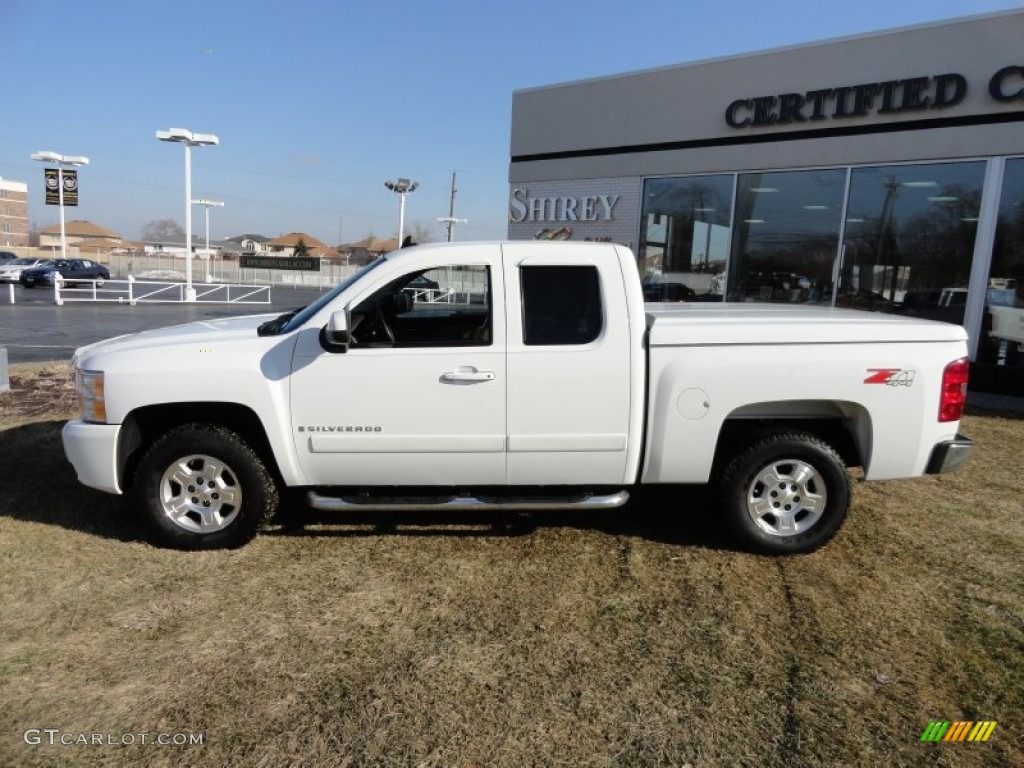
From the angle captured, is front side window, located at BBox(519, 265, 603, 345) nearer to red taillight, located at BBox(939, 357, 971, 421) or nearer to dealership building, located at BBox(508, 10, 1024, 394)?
red taillight, located at BBox(939, 357, 971, 421)

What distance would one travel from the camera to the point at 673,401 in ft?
13.5

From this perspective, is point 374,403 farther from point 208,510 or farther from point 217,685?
point 217,685

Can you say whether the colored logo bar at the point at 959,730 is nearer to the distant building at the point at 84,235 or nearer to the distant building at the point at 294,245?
the distant building at the point at 294,245

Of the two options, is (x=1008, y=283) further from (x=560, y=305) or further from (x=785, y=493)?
(x=560, y=305)

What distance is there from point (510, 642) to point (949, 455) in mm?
2896

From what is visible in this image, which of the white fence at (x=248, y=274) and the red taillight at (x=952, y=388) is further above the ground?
the white fence at (x=248, y=274)

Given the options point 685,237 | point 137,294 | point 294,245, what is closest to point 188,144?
point 137,294

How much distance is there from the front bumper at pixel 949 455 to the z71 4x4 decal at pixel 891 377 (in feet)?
1.56

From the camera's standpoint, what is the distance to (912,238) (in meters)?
10.7

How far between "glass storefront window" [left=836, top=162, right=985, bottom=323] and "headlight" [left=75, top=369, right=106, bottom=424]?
418 inches

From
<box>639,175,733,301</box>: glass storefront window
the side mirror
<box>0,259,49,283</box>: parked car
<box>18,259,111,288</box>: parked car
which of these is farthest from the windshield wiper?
<box>0,259,49,283</box>: parked car

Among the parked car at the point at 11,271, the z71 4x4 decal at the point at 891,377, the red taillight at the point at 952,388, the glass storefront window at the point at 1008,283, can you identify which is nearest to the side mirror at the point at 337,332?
the z71 4x4 decal at the point at 891,377

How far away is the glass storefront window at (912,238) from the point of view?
10211mm

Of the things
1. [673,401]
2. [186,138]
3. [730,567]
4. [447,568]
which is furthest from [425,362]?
[186,138]
